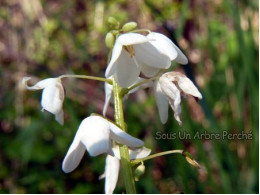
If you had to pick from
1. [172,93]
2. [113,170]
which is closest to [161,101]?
[172,93]

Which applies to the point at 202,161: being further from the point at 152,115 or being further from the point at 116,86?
the point at 116,86

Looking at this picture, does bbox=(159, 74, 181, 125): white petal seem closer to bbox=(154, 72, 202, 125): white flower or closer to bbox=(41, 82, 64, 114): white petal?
bbox=(154, 72, 202, 125): white flower

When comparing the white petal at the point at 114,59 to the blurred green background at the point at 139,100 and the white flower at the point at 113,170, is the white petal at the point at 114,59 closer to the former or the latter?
the white flower at the point at 113,170

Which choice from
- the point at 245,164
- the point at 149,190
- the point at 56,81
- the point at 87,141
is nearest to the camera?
the point at 87,141

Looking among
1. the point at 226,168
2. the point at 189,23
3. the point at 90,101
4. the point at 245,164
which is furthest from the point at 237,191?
the point at 189,23

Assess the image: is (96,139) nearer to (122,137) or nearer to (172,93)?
(122,137)

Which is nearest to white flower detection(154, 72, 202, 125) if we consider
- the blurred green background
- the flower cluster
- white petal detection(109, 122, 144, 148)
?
the flower cluster
